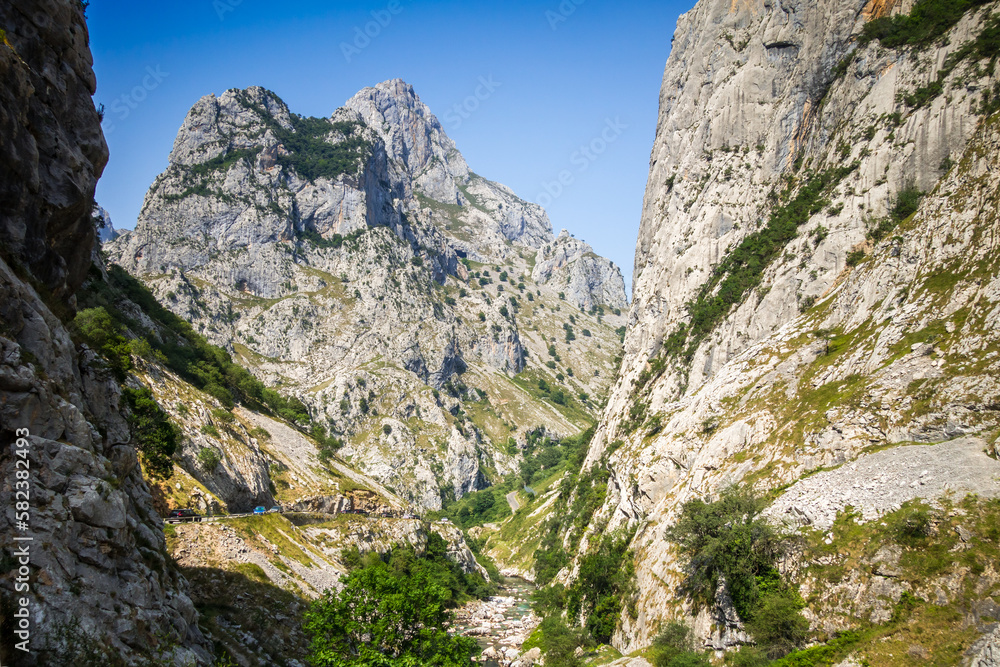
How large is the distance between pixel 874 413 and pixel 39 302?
50.9 meters

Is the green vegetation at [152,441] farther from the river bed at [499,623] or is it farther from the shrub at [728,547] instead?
the shrub at [728,547]

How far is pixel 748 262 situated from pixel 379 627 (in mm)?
67623

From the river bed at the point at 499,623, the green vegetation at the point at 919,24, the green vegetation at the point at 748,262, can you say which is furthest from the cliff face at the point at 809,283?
the river bed at the point at 499,623

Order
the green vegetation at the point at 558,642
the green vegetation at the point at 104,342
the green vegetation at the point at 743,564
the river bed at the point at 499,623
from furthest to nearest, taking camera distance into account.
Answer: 1. the river bed at the point at 499,623
2. the green vegetation at the point at 558,642
3. the green vegetation at the point at 743,564
4. the green vegetation at the point at 104,342

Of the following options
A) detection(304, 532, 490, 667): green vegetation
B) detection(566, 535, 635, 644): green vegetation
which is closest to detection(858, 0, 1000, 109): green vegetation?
detection(566, 535, 635, 644): green vegetation

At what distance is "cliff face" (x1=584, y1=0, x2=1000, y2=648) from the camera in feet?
128

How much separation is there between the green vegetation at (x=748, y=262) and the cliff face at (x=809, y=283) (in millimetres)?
404

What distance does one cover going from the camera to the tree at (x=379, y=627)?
29141mm

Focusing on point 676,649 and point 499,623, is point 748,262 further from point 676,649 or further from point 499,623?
point 499,623

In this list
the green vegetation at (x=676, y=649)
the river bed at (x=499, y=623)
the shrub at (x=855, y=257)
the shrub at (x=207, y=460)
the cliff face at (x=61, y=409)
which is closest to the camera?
the cliff face at (x=61, y=409)

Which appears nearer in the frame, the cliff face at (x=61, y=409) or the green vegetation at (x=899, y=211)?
the cliff face at (x=61, y=409)

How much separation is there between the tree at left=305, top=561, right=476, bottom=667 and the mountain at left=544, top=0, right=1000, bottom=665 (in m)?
22.6

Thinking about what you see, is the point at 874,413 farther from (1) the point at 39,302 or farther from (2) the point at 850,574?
(1) the point at 39,302

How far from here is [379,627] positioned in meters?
29.6
